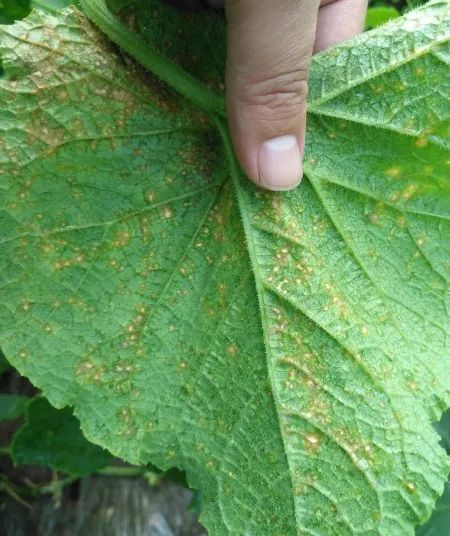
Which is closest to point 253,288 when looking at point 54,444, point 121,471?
point 54,444

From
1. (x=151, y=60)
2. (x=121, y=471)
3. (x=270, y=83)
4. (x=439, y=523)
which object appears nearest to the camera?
(x=270, y=83)

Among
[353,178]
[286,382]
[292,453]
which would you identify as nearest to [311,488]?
[292,453]

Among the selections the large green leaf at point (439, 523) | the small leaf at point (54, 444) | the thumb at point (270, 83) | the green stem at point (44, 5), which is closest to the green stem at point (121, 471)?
the small leaf at point (54, 444)

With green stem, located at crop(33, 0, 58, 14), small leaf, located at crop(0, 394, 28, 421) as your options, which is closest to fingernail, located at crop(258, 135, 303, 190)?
green stem, located at crop(33, 0, 58, 14)

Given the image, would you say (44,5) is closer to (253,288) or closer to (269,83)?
(269,83)

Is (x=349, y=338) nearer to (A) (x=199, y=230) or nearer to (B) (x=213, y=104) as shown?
(A) (x=199, y=230)
